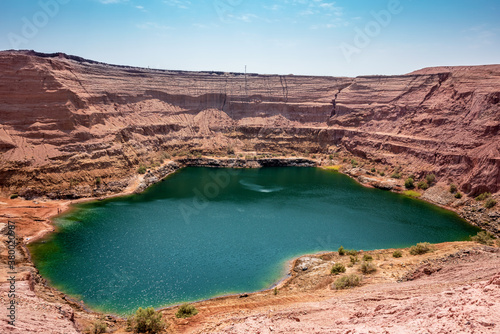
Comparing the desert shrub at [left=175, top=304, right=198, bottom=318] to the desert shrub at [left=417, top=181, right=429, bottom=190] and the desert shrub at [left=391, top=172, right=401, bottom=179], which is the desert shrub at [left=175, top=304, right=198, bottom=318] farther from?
the desert shrub at [left=391, top=172, right=401, bottom=179]

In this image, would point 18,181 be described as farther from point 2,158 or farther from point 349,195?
point 349,195

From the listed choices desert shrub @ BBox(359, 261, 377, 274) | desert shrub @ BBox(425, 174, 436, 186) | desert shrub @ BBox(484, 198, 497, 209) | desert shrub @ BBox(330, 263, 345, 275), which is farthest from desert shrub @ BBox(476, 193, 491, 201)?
desert shrub @ BBox(330, 263, 345, 275)

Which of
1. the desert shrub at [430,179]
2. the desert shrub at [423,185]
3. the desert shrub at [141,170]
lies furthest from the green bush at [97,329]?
the desert shrub at [430,179]

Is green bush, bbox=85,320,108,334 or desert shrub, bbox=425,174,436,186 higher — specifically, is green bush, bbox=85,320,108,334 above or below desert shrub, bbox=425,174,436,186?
below

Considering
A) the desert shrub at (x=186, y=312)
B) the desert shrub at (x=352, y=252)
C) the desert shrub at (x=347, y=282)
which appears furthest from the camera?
the desert shrub at (x=352, y=252)

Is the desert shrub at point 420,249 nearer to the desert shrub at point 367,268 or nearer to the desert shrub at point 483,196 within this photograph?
the desert shrub at point 367,268

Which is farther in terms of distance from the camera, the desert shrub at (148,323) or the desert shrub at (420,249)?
the desert shrub at (420,249)

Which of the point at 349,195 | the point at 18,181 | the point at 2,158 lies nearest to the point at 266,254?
the point at 349,195
